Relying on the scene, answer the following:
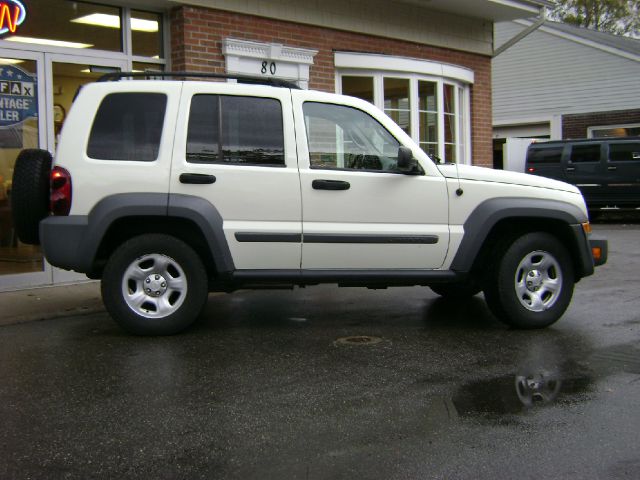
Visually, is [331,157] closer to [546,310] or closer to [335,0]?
[546,310]

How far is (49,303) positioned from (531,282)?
4.75 m

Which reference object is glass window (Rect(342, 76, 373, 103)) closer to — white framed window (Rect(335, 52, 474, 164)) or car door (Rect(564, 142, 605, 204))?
white framed window (Rect(335, 52, 474, 164))

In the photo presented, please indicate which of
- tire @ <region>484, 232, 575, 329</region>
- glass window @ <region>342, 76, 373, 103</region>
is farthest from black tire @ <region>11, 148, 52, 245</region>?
glass window @ <region>342, 76, 373, 103</region>

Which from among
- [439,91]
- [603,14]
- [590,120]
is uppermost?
[603,14]

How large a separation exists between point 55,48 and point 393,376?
587cm

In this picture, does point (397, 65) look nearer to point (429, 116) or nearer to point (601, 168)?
point (429, 116)

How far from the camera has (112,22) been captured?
29.2 ft

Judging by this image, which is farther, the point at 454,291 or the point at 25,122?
the point at 25,122

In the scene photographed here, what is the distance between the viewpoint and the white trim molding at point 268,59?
31.2 feet

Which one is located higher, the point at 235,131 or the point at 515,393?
the point at 235,131

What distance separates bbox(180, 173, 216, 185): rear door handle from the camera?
562cm

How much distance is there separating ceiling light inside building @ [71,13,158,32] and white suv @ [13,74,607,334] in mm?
3358

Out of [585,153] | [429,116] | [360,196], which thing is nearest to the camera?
[360,196]

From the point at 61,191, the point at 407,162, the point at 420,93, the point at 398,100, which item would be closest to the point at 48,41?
the point at 61,191
